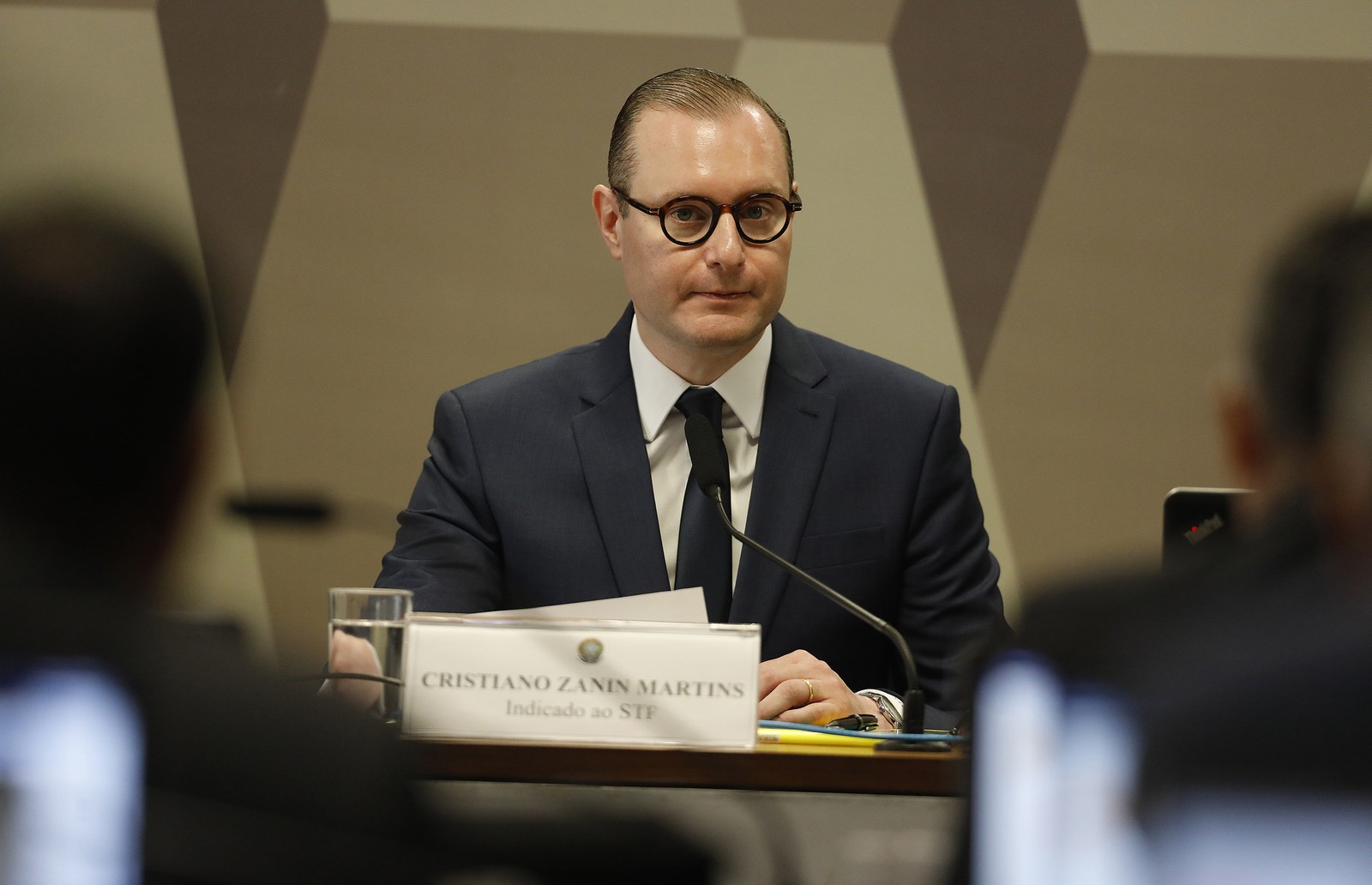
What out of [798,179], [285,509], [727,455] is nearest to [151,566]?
[285,509]

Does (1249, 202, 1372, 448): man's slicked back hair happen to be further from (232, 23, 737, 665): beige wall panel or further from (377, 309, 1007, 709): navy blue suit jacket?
(232, 23, 737, 665): beige wall panel

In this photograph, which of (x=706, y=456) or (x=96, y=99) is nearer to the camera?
(x=706, y=456)

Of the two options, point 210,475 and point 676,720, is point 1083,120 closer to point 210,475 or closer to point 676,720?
point 676,720

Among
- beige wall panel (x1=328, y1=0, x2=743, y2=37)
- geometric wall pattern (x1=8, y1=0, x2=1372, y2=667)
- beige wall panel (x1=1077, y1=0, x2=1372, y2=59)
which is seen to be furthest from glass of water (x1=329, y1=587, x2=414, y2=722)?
beige wall panel (x1=1077, y1=0, x2=1372, y2=59)

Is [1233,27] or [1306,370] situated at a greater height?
[1233,27]

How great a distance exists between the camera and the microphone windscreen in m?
1.63

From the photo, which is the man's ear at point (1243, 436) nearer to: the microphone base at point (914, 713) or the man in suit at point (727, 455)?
the microphone base at point (914, 713)

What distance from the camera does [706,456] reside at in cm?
164

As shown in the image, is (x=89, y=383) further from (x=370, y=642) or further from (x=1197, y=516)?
(x=1197, y=516)

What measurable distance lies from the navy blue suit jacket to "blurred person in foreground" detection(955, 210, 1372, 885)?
138cm

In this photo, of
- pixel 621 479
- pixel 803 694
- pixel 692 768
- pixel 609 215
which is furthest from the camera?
pixel 609 215

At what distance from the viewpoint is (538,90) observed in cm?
317

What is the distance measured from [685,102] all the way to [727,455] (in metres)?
0.57

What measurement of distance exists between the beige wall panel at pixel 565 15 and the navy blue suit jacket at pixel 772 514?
4.11 ft
